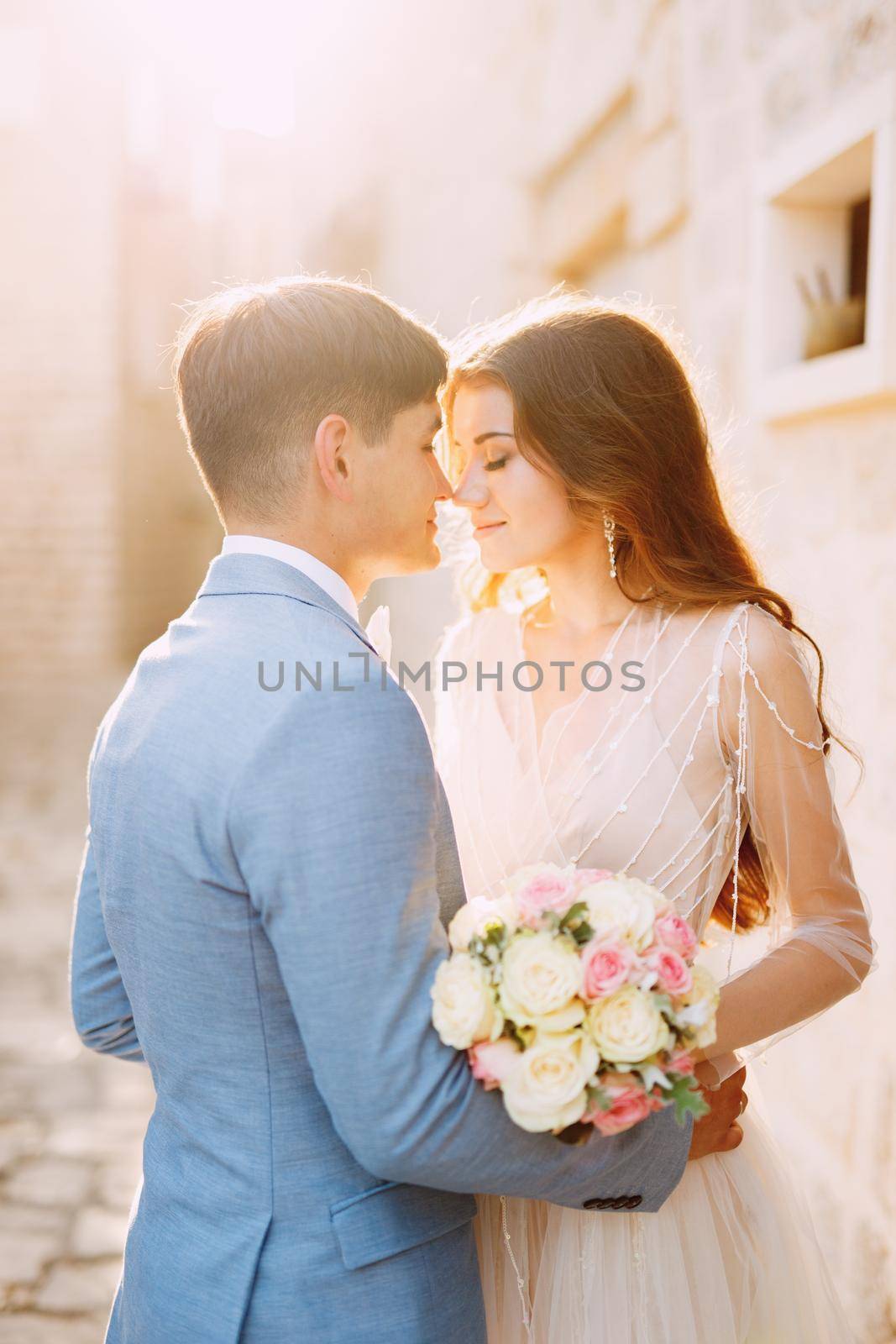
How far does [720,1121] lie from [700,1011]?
54 centimetres

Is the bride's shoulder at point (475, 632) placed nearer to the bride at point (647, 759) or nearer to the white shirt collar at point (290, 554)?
the bride at point (647, 759)

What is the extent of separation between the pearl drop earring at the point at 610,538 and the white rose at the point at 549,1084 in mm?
1022

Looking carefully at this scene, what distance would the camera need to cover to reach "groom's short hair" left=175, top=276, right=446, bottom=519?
127cm

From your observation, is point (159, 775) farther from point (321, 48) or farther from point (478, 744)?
point (321, 48)

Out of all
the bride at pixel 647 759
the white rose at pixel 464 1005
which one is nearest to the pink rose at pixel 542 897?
the white rose at pixel 464 1005

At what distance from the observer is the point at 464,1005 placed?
40.7 inches

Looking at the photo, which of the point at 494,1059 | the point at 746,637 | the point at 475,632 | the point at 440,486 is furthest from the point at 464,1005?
the point at 475,632

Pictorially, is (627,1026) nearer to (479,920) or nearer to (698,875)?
(479,920)

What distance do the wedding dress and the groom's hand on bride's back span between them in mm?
42

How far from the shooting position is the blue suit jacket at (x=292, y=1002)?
104 cm

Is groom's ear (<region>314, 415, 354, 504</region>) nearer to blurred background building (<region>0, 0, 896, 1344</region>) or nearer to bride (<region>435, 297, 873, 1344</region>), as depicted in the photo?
bride (<region>435, 297, 873, 1344</region>)

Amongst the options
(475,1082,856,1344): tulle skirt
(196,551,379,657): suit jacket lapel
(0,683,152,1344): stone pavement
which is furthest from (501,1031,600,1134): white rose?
(0,683,152,1344): stone pavement

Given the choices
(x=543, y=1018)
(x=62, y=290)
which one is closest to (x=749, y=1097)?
(x=543, y=1018)

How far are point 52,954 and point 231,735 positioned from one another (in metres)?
4.28
